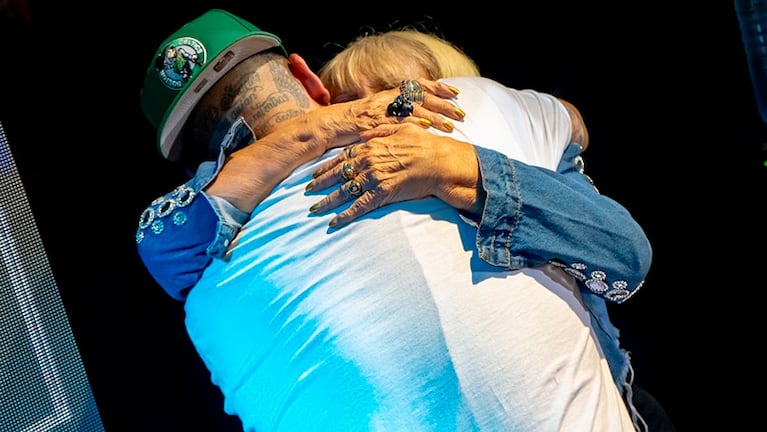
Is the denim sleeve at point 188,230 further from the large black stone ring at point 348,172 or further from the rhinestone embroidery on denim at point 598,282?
the rhinestone embroidery on denim at point 598,282

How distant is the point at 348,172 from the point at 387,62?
0.31 meters

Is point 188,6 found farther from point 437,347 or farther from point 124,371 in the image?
point 437,347

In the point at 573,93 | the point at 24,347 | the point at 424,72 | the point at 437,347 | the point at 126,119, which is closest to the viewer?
the point at 437,347

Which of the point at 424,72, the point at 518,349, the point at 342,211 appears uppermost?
the point at 424,72

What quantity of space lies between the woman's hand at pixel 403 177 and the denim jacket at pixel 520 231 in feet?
0.10

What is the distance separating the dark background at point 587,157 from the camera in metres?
1.53

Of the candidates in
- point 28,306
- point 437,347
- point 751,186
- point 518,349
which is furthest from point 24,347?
point 751,186

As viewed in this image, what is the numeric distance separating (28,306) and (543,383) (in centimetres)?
82

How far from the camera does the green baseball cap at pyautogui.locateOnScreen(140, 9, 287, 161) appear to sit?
1.28 m

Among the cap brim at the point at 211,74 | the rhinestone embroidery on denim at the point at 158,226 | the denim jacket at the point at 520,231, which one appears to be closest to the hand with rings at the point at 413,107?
the denim jacket at the point at 520,231

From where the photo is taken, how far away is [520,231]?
1.07 meters

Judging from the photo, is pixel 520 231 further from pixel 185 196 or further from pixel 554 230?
pixel 185 196

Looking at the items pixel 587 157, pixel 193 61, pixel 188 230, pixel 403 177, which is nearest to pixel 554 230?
pixel 403 177

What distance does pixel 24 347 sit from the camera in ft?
3.92
